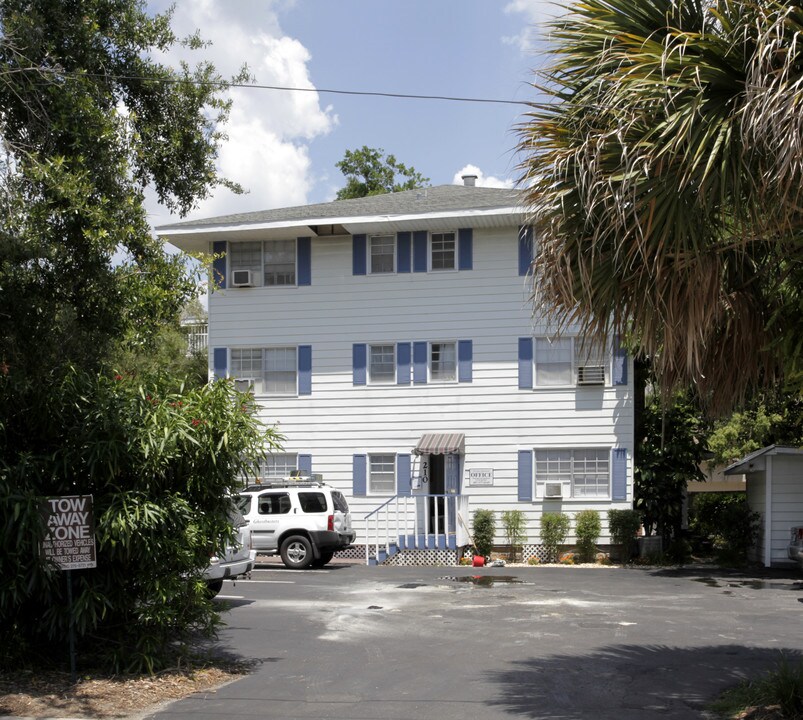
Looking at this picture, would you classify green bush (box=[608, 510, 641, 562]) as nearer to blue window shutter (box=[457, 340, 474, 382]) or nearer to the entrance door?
the entrance door

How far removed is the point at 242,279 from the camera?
26.1 m

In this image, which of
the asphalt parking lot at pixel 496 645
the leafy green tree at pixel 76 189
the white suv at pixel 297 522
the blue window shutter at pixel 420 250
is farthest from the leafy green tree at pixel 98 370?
the blue window shutter at pixel 420 250

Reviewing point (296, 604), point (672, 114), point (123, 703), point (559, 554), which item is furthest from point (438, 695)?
point (559, 554)

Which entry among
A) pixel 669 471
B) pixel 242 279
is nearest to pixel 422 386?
pixel 242 279

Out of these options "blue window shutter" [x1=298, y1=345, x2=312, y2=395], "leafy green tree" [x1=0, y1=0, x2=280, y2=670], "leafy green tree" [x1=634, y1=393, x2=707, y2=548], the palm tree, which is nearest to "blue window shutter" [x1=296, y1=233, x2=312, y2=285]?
"blue window shutter" [x1=298, y1=345, x2=312, y2=395]

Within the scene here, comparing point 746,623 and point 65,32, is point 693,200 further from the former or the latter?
point 746,623

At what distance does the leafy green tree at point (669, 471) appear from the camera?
23906mm

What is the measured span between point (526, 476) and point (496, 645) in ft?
43.2

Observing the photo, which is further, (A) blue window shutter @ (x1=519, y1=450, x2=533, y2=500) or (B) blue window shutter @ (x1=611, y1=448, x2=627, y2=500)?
(A) blue window shutter @ (x1=519, y1=450, x2=533, y2=500)

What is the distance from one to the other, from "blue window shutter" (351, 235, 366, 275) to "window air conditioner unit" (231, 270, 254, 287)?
2.86m

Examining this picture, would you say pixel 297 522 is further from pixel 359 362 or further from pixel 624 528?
pixel 624 528

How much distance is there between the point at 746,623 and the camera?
13.3 meters

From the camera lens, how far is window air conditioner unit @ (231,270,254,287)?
26062 millimetres

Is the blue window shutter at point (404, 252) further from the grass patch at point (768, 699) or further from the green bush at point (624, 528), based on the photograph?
the grass patch at point (768, 699)
